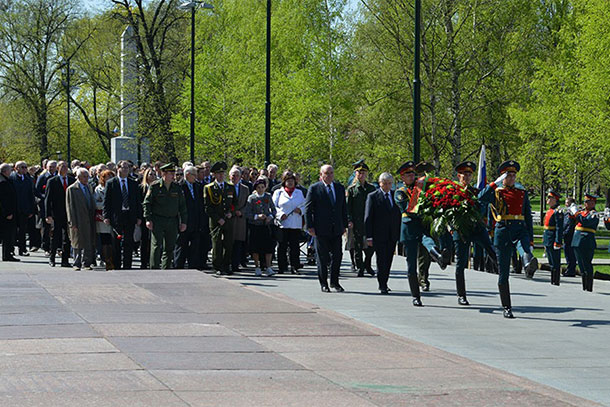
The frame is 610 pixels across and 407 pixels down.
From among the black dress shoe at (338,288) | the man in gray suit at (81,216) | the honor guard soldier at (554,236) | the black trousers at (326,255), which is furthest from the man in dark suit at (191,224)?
the honor guard soldier at (554,236)

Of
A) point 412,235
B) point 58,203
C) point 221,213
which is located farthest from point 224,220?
point 412,235

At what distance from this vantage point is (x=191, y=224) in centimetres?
1945

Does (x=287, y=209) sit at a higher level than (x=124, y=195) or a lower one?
lower

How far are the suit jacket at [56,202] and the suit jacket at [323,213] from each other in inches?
210

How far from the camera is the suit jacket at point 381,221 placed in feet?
54.3

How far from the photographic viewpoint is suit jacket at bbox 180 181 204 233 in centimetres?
1944

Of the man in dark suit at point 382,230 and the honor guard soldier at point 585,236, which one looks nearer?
the man in dark suit at point 382,230

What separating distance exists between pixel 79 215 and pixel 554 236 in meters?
10.5

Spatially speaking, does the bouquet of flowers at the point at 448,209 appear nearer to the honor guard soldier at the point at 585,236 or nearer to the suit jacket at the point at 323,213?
the suit jacket at the point at 323,213

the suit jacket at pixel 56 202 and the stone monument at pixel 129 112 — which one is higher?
the stone monument at pixel 129 112

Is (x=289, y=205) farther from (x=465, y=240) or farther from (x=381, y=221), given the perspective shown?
(x=465, y=240)

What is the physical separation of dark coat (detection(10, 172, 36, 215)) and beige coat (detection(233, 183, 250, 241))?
559 centimetres

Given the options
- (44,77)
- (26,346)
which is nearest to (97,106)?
(44,77)

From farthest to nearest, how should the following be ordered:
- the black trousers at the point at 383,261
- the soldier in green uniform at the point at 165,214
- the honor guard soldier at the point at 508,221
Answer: the soldier in green uniform at the point at 165,214 < the black trousers at the point at 383,261 < the honor guard soldier at the point at 508,221
